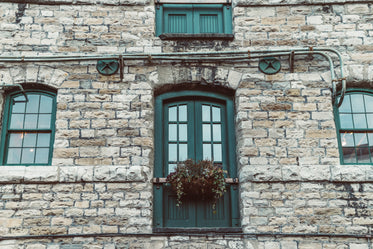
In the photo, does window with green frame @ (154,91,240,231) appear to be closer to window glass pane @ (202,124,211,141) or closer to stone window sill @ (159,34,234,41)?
window glass pane @ (202,124,211,141)

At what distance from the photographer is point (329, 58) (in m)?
7.64

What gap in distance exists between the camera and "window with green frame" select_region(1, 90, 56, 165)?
24.5 ft

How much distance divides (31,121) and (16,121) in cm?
26

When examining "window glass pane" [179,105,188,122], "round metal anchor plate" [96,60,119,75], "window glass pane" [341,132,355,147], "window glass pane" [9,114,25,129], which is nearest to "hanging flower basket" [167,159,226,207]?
"window glass pane" [179,105,188,122]

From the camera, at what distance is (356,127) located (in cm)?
764

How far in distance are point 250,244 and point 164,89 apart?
2890 millimetres

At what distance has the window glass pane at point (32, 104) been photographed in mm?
7711

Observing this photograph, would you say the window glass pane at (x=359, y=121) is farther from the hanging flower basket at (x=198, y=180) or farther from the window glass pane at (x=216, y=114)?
the hanging flower basket at (x=198, y=180)

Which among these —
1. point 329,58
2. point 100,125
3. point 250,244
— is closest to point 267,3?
point 329,58

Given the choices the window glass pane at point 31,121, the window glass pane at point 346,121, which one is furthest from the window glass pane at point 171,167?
the window glass pane at point 346,121

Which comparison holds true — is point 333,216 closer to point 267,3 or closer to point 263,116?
point 263,116

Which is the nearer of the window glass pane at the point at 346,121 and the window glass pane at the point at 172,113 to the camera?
the window glass pane at the point at 346,121

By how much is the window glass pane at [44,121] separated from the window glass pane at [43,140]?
0.14 m

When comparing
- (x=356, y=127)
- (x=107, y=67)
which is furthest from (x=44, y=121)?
(x=356, y=127)
